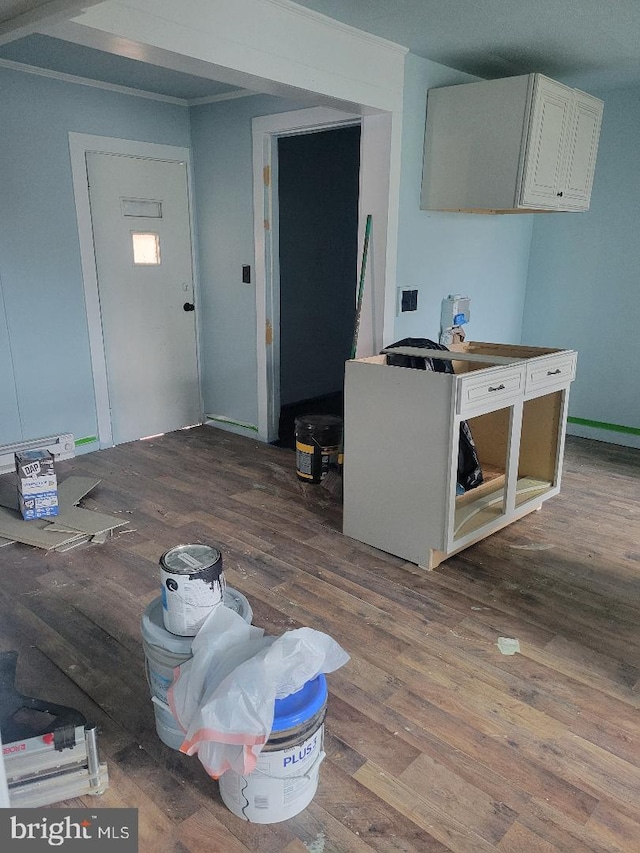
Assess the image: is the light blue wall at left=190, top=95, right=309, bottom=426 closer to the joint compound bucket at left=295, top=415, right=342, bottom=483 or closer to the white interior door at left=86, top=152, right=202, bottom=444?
the white interior door at left=86, top=152, right=202, bottom=444

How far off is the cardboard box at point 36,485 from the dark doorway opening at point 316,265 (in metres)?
2.06

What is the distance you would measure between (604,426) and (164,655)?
13.2ft

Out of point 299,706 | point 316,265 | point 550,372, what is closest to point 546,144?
point 550,372

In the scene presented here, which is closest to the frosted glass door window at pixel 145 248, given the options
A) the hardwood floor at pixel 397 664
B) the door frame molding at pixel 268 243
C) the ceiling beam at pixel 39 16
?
the door frame molding at pixel 268 243

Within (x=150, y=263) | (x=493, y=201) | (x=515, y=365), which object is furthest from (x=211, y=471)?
(x=493, y=201)

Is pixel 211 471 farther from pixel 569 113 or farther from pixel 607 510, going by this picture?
pixel 569 113

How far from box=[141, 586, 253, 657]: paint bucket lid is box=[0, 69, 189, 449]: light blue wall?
2.67 meters

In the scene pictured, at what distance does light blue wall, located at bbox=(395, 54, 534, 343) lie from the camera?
3.47 metres

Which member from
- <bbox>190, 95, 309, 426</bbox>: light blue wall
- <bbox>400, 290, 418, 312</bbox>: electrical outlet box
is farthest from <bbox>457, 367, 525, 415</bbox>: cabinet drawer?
<bbox>190, 95, 309, 426</bbox>: light blue wall

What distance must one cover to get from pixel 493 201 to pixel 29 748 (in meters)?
3.20

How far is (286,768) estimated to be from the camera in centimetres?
152

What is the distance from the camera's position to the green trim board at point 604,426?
4562mm

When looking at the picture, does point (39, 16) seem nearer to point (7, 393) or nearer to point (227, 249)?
point (7, 393)

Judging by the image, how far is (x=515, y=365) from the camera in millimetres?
2883
